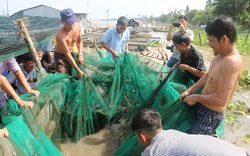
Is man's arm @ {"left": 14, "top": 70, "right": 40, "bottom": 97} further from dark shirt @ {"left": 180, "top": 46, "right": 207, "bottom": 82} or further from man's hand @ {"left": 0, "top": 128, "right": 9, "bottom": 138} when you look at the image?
dark shirt @ {"left": 180, "top": 46, "right": 207, "bottom": 82}

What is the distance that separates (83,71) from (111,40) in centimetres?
124

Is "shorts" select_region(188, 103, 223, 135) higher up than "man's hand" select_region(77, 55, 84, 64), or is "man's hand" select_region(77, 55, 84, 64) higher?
"man's hand" select_region(77, 55, 84, 64)

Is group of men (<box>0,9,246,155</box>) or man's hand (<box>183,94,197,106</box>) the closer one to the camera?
group of men (<box>0,9,246,155</box>)

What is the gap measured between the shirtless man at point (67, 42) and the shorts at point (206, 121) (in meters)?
1.67

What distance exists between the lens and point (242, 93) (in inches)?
238

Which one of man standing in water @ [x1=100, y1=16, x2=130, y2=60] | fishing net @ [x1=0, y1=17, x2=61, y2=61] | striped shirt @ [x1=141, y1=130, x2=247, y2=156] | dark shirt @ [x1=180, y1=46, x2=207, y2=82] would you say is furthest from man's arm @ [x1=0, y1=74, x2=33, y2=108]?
man standing in water @ [x1=100, y1=16, x2=130, y2=60]

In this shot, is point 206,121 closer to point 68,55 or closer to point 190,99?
point 190,99

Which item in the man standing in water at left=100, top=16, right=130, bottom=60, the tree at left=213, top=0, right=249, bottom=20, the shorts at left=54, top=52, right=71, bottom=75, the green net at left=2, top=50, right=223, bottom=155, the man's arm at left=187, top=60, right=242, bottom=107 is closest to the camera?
the man's arm at left=187, top=60, right=242, bottom=107

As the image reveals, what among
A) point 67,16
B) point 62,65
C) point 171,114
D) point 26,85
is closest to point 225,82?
point 171,114

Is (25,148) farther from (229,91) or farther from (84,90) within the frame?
(229,91)

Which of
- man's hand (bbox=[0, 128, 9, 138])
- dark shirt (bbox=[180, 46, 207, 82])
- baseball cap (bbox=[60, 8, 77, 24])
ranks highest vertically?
baseball cap (bbox=[60, 8, 77, 24])

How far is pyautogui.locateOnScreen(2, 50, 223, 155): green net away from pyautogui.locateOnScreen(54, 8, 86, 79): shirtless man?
0.60ft

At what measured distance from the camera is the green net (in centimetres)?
199

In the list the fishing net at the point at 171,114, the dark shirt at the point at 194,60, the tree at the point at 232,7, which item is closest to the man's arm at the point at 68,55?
the fishing net at the point at 171,114
